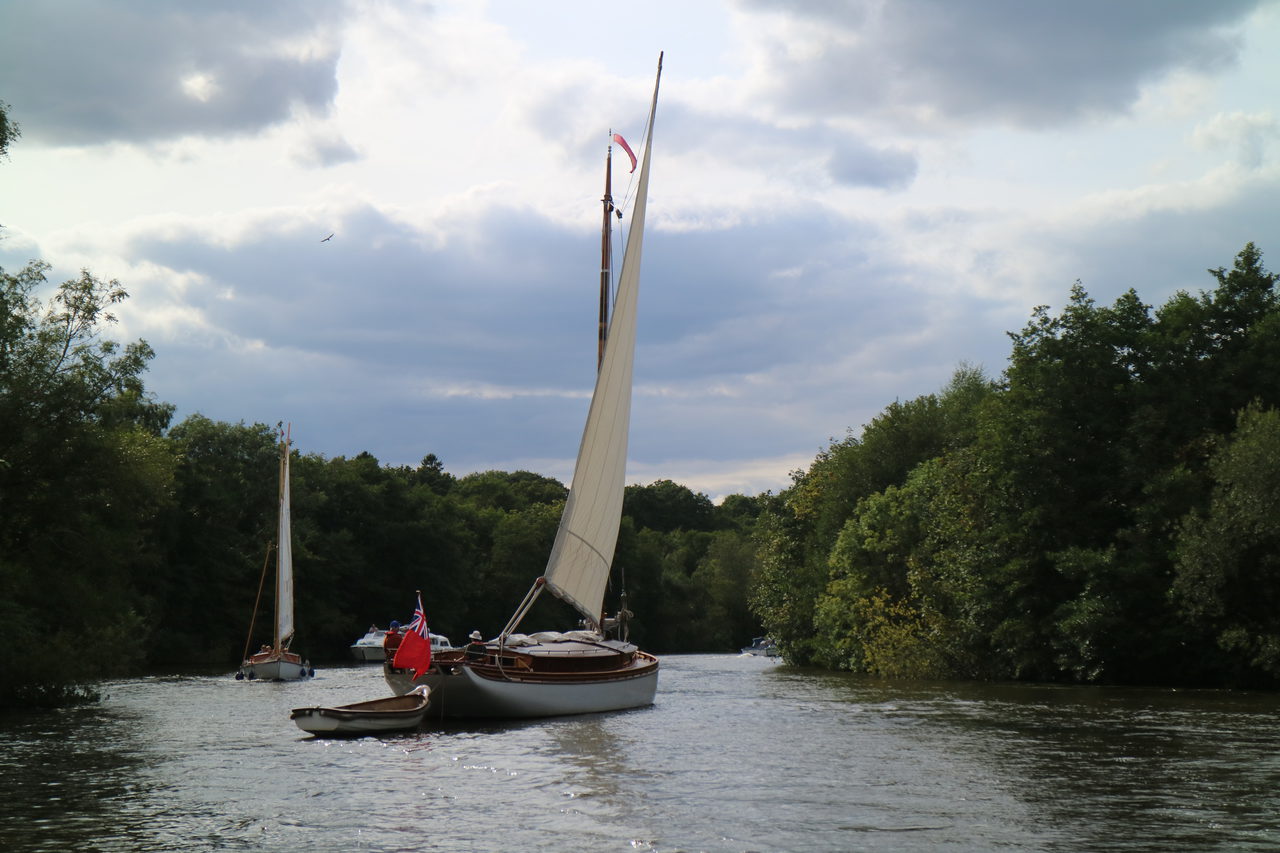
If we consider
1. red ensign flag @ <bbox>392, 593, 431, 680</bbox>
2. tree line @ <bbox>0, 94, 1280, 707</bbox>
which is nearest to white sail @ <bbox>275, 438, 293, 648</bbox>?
tree line @ <bbox>0, 94, 1280, 707</bbox>

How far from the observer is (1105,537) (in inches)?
2023

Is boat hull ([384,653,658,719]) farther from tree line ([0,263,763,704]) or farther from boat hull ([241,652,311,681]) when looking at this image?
boat hull ([241,652,311,681])

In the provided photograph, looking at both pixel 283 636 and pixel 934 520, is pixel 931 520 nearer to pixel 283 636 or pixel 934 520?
pixel 934 520

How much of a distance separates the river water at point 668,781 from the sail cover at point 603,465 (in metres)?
3.73

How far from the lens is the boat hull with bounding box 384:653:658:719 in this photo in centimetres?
3228

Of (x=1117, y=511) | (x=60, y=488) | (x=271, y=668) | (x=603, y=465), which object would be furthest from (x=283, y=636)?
(x=1117, y=511)

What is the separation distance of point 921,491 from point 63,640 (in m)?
39.7

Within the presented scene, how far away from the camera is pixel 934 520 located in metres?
58.6

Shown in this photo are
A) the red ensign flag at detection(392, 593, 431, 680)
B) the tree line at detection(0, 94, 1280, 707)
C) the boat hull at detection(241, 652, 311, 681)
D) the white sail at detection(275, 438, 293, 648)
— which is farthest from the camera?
the white sail at detection(275, 438, 293, 648)

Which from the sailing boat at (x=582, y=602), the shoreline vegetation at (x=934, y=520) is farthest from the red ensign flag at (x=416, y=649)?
the shoreline vegetation at (x=934, y=520)

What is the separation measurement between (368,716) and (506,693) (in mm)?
4460

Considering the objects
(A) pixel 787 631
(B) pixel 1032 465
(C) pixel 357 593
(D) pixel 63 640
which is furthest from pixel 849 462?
(D) pixel 63 640

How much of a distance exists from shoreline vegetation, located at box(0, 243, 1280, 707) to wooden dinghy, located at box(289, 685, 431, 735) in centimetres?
903

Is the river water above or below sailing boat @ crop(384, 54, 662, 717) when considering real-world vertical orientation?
below
